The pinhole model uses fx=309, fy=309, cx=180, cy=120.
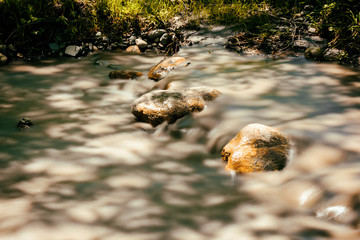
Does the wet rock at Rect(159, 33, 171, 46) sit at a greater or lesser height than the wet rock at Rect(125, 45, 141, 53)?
greater

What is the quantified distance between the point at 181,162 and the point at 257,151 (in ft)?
2.18

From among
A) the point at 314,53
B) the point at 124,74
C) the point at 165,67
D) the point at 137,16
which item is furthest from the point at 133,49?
the point at 314,53

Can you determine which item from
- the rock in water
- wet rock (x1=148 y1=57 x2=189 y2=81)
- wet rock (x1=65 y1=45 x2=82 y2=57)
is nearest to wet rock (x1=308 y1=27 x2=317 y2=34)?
wet rock (x1=148 y1=57 x2=189 y2=81)

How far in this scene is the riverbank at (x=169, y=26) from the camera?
473 centimetres

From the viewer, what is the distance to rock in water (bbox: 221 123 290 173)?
2342mm

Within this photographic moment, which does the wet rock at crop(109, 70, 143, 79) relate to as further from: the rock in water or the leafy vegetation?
the rock in water

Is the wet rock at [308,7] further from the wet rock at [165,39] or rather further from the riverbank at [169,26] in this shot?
the wet rock at [165,39]

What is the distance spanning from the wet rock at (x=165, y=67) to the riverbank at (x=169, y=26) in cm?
85

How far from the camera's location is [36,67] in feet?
15.8

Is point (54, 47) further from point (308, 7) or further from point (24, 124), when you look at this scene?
point (308, 7)

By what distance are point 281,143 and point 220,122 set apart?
0.72 m

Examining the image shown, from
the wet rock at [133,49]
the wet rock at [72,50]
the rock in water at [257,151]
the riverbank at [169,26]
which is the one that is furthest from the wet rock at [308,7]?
the wet rock at [72,50]

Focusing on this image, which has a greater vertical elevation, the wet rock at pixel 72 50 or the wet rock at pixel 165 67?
the wet rock at pixel 72 50

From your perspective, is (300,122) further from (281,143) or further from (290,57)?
(290,57)
